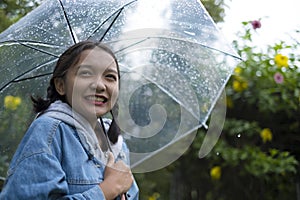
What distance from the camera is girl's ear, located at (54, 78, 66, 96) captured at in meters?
1.84

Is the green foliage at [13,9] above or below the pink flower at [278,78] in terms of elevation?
above

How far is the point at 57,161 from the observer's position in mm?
1601

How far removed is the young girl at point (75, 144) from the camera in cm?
157

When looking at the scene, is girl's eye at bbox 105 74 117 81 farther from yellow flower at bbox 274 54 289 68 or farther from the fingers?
yellow flower at bbox 274 54 289 68

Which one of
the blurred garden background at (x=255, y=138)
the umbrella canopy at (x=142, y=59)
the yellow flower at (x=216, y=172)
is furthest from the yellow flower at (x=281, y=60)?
the umbrella canopy at (x=142, y=59)

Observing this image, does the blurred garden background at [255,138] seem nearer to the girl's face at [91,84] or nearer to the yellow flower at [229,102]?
the yellow flower at [229,102]

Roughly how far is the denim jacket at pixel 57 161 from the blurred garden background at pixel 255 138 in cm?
226

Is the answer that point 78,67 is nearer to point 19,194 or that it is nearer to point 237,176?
point 19,194

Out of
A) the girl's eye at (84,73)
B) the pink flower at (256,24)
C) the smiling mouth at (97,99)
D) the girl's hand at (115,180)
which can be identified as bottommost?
the pink flower at (256,24)

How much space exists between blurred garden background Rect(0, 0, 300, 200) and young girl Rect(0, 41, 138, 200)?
6.89ft

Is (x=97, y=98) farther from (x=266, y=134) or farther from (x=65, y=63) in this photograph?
(x=266, y=134)

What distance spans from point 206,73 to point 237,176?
199cm

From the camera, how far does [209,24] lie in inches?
88.2

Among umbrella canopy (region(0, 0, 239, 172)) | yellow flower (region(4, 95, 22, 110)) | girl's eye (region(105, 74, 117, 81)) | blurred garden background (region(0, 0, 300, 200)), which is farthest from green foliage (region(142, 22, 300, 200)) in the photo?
girl's eye (region(105, 74, 117, 81))
